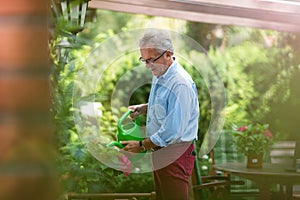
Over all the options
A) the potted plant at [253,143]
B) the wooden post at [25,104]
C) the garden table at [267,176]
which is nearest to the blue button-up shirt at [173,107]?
the garden table at [267,176]

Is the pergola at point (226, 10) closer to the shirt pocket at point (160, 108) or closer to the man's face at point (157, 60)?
the man's face at point (157, 60)

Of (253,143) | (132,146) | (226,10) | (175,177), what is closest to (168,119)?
(132,146)

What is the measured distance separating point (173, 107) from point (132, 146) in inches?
12.6

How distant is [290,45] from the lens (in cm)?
731

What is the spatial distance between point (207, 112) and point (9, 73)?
607cm

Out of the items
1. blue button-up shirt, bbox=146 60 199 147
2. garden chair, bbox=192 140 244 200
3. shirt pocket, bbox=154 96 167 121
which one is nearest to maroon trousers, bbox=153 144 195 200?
blue button-up shirt, bbox=146 60 199 147

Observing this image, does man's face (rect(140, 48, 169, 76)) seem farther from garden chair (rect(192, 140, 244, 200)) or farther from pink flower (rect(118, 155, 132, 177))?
garden chair (rect(192, 140, 244, 200))

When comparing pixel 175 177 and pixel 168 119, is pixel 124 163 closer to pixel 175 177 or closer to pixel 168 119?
pixel 175 177

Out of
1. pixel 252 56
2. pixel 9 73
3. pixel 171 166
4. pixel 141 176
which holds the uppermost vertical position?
pixel 252 56

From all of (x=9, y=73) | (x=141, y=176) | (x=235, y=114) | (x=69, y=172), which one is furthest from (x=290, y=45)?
(x=9, y=73)

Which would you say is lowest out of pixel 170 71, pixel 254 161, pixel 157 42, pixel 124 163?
pixel 254 161

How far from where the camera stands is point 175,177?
130 inches

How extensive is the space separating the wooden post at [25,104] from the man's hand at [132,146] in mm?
2438

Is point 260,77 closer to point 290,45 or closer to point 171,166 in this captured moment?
point 290,45
